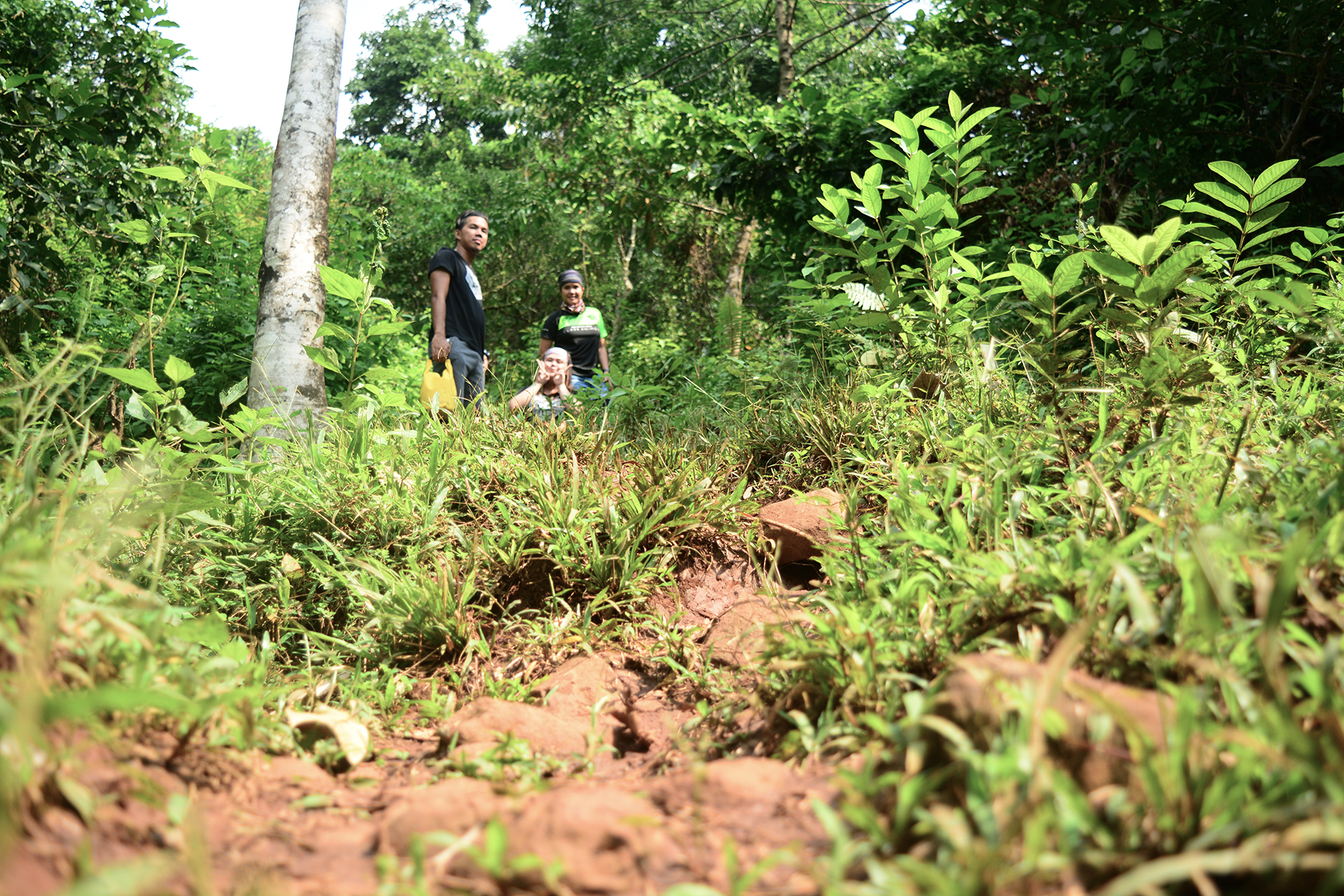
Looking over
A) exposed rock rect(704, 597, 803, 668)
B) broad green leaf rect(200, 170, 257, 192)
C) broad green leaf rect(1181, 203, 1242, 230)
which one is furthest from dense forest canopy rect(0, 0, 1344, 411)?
exposed rock rect(704, 597, 803, 668)

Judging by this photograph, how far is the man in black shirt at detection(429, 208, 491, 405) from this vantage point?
202 inches

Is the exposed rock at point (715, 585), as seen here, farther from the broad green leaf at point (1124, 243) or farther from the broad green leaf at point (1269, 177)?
the broad green leaf at point (1269, 177)

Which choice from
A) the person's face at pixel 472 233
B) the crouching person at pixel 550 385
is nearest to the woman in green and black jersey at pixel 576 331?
the person's face at pixel 472 233

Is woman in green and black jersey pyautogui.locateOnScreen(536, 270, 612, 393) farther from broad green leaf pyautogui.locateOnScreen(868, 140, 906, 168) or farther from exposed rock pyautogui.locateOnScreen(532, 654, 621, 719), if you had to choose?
exposed rock pyautogui.locateOnScreen(532, 654, 621, 719)

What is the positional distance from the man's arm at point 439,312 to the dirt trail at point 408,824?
3.69 m

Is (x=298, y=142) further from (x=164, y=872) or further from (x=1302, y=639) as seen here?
(x=1302, y=639)

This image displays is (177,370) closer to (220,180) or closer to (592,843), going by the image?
(220,180)

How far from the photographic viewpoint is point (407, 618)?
7.34 feet

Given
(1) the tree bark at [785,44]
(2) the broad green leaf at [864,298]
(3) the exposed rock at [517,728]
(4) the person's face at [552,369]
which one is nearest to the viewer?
(3) the exposed rock at [517,728]

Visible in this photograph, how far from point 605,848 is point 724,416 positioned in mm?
2785

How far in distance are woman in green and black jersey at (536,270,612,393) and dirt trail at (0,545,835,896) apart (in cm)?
538

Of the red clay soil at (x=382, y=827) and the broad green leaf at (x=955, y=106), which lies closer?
the red clay soil at (x=382, y=827)

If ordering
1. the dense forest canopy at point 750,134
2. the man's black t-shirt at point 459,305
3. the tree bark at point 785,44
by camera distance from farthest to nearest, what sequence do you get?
the tree bark at point 785,44
the man's black t-shirt at point 459,305
the dense forest canopy at point 750,134

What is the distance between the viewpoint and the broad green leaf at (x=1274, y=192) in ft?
7.45
